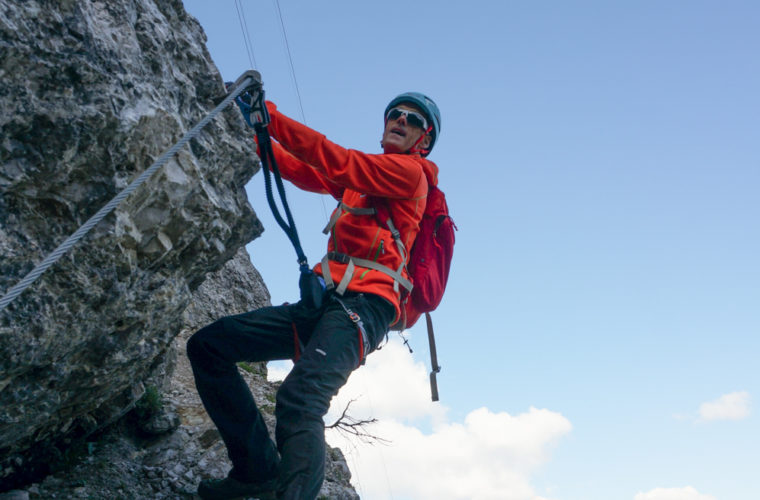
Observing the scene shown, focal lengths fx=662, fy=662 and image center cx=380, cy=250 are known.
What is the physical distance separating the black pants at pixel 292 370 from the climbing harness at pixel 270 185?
6.1 inches

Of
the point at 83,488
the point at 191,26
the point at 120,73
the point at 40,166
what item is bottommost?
the point at 83,488

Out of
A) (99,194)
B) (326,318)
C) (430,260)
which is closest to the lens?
(99,194)

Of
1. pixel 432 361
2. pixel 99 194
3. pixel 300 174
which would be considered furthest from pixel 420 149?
pixel 99 194

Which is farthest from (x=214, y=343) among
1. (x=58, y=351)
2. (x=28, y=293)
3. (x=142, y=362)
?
(x=28, y=293)

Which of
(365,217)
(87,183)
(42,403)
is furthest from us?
(365,217)

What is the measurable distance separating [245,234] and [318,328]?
1102mm

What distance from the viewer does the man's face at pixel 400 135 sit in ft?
18.2

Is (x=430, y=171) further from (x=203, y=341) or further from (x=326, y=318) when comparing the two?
(x=203, y=341)

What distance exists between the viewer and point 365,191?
15.8 feet

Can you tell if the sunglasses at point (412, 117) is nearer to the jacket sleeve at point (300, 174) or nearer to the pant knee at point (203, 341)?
the jacket sleeve at point (300, 174)

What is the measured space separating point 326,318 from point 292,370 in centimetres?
47

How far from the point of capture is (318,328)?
4504 millimetres

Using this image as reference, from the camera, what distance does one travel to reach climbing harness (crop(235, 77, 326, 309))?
4332 mm

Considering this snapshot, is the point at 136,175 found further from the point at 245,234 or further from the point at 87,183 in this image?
the point at 245,234
